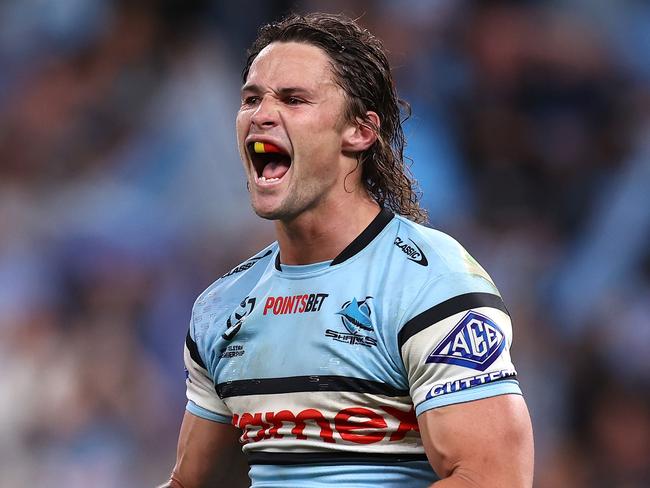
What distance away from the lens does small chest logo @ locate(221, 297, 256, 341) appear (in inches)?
126

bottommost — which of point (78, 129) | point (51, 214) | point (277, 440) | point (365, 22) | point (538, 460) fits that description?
point (538, 460)

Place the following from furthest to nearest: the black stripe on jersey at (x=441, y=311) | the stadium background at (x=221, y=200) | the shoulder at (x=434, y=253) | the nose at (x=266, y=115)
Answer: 1. the stadium background at (x=221, y=200)
2. the nose at (x=266, y=115)
3. the shoulder at (x=434, y=253)
4. the black stripe on jersey at (x=441, y=311)

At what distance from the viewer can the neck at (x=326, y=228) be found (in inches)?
123

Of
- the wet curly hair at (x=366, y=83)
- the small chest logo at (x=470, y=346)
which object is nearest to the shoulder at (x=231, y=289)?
the wet curly hair at (x=366, y=83)

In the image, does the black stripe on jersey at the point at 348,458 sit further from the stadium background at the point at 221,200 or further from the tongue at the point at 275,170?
the stadium background at the point at 221,200

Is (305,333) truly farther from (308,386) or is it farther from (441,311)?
(441,311)

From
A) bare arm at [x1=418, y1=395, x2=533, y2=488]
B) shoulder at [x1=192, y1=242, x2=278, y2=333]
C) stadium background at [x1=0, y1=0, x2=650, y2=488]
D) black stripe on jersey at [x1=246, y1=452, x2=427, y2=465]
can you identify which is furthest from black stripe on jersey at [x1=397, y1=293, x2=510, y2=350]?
stadium background at [x1=0, y1=0, x2=650, y2=488]

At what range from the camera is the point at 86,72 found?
280 inches

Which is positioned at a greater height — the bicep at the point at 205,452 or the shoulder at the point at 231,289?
the shoulder at the point at 231,289

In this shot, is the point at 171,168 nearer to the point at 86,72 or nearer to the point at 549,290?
the point at 86,72

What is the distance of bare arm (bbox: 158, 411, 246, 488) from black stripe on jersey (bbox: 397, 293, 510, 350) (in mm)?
867

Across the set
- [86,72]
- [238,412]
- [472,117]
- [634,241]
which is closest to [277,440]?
[238,412]

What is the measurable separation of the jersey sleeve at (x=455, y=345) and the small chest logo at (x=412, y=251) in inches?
4.1

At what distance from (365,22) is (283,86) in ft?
12.0
